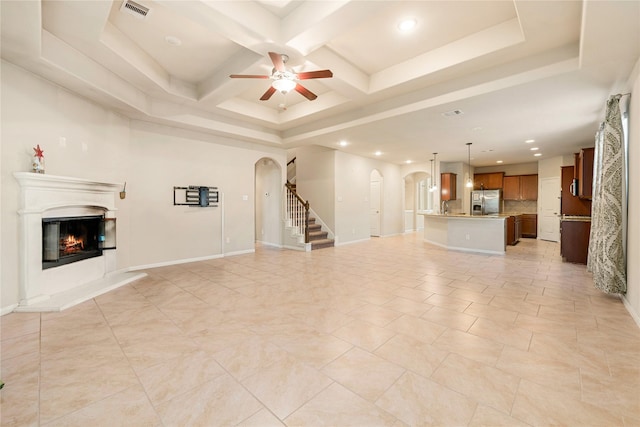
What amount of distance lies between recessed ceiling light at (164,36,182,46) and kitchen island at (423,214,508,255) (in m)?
6.99

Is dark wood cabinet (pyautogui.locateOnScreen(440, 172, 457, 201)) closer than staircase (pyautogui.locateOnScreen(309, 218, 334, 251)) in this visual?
No

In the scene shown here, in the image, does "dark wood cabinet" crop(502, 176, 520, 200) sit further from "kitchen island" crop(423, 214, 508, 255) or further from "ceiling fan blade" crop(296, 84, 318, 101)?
"ceiling fan blade" crop(296, 84, 318, 101)

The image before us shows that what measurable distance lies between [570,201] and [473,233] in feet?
7.35

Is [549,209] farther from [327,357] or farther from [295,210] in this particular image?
[327,357]

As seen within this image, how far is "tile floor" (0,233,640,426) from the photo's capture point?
1593 mm

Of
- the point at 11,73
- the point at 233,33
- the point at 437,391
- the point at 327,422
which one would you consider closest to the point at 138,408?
the point at 327,422

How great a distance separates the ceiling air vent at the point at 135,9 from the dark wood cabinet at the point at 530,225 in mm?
11781

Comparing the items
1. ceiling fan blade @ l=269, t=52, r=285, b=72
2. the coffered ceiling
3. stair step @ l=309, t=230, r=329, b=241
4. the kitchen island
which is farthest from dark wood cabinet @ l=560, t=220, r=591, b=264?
ceiling fan blade @ l=269, t=52, r=285, b=72

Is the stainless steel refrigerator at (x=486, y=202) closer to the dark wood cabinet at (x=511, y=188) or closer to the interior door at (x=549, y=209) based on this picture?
A: the dark wood cabinet at (x=511, y=188)

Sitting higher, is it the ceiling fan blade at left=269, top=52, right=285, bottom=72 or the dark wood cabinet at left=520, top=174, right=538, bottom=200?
the ceiling fan blade at left=269, top=52, right=285, bottom=72

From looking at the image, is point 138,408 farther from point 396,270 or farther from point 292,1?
point 396,270

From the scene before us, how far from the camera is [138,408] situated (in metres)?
1.62

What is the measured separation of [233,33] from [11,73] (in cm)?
260

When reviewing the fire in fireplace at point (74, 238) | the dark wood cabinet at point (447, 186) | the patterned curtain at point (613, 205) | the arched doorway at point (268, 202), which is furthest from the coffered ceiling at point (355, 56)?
the dark wood cabinet at point (447, 186)
